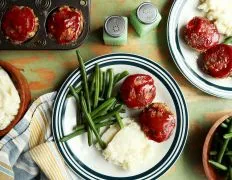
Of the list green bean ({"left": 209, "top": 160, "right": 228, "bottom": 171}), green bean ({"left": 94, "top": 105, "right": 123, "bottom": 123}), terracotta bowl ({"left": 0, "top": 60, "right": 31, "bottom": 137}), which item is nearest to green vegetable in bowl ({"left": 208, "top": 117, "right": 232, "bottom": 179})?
green bean ({"left": 209, "top": 160, "right": 228, "bottom": 171})

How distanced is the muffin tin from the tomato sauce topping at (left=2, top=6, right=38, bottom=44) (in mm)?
20

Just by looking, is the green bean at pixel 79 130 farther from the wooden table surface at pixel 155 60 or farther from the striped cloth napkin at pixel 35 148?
the wooden table surface at pixel 155 60

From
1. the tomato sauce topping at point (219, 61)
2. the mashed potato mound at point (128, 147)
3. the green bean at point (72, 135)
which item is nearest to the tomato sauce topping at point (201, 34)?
the tomato sauce topping at point (219, 61)

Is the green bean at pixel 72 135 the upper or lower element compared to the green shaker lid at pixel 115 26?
lower

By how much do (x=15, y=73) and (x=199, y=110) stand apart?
0.93 metres

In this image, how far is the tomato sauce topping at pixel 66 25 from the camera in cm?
227

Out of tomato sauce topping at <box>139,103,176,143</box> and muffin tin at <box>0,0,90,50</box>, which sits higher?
muffin tin at <box>0,0,90,50</box>

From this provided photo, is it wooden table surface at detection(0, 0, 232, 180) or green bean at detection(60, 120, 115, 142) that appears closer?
green bean at detection(60, 120, 115, 142)

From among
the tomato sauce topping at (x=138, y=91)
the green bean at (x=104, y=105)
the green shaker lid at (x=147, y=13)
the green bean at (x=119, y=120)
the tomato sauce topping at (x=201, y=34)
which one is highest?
the green shaker lid at (x=147, y=13)

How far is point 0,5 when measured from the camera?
7.56 feet

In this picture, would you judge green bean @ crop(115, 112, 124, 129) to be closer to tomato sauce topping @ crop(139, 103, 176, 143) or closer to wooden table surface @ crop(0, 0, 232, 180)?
tomato sauce topping @ crop(139, 103, 176, 143)

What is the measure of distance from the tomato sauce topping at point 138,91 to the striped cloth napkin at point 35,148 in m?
0.36

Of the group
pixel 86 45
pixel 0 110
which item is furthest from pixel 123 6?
pixel 0 110

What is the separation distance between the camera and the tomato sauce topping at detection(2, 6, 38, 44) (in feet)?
7.45
